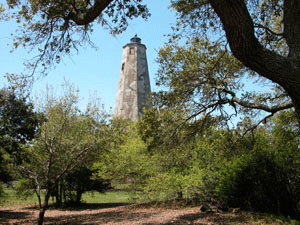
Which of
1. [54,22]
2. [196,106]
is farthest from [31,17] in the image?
[196,106]

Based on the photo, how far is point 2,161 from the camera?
8.65m

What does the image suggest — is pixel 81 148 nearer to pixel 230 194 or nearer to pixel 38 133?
pixel 38 133

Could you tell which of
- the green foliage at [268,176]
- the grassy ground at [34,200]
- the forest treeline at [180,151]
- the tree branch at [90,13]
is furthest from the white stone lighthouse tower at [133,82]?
the tree branch at [90,13]

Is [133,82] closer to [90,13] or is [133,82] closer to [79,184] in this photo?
[79,184]

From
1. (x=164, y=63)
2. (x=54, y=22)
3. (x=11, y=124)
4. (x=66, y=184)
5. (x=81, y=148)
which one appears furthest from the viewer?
(x=66, y=184)

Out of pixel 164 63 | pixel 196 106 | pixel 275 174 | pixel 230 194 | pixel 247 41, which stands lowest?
pixel 230 194

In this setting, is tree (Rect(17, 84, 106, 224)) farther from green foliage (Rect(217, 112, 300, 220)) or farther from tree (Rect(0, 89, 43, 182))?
green foliage (Rect(217, 112, 300, 220))

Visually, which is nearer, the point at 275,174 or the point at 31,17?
the point at 31,17

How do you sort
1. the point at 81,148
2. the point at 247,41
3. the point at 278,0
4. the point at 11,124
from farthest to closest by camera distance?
the point at 81,148, the point at 11,124, the point at 278,0, the point at 247,41

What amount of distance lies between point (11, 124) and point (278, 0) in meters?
8.04

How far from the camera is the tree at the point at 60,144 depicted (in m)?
8.87

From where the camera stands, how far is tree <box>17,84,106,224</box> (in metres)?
8.87

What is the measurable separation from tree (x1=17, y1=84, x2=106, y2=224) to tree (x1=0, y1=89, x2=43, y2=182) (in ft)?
2.75

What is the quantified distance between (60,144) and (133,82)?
1589cm
